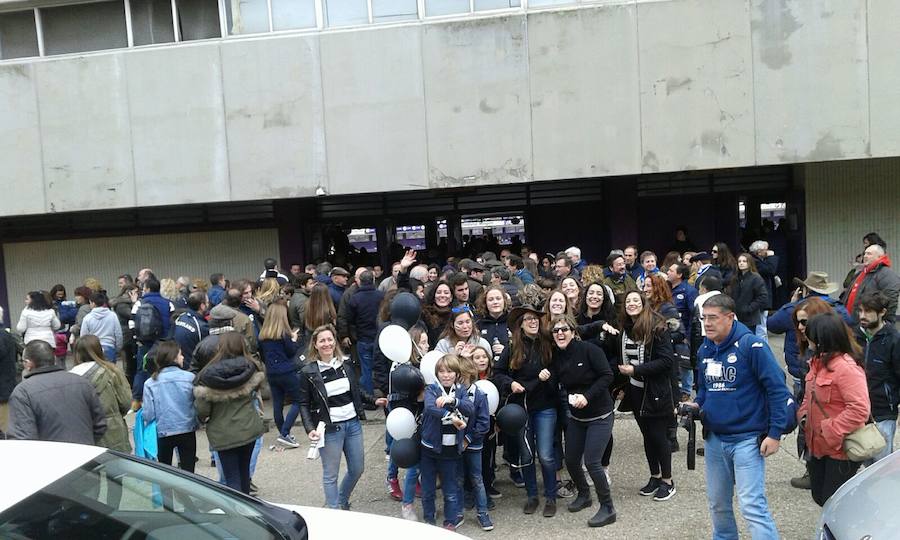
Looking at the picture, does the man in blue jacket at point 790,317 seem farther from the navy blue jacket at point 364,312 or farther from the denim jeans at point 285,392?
the denim jeans at point 285,392

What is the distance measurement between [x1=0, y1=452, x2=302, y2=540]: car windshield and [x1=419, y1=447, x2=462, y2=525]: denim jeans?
2418 mm

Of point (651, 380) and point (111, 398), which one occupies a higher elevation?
point (111, 398)

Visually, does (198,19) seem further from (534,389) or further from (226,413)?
(534,389)

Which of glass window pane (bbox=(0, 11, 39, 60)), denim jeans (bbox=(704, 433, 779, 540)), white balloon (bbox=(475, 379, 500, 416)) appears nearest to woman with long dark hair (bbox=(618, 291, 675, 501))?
white balloon (bbox=(475, 379, 500, 416))

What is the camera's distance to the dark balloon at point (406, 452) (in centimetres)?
557

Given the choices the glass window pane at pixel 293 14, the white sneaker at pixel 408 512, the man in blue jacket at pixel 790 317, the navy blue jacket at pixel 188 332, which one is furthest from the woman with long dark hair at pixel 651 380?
the glass window pane at pixel 293 14

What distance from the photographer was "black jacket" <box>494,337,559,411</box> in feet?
19.3

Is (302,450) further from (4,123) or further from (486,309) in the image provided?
(4,123)

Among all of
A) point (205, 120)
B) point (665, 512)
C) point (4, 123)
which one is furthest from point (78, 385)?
point (4, 123)

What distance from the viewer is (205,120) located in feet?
44.8

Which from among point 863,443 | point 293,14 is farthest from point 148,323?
point 863,443

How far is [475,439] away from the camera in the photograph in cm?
564

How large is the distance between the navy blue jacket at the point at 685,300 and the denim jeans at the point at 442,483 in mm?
3986

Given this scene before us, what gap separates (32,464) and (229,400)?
2.82m
